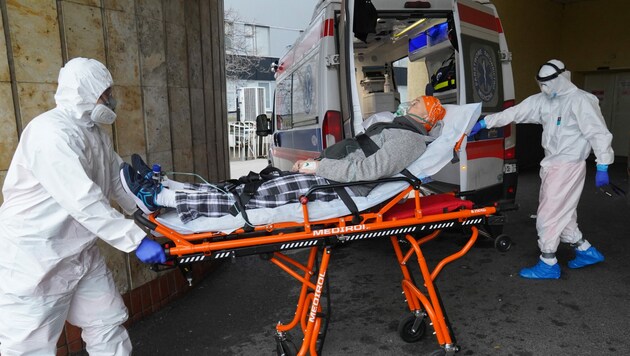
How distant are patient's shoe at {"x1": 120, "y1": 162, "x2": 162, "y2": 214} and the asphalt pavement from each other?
4.38ft

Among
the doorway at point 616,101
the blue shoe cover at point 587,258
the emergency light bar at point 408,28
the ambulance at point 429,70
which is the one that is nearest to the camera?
the ambulance at point 429,70

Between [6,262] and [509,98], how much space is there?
4529 mm

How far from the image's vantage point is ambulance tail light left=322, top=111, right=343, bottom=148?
4.05 meters

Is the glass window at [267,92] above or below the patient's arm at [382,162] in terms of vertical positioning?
above

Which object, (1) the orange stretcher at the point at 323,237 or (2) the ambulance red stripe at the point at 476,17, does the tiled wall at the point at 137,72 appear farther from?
(2) the ambulance red stripe at the point at 476,17

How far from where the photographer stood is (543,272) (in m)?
4.03

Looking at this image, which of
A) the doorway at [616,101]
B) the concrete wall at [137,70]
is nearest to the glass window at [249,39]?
the doorway at [616,101]

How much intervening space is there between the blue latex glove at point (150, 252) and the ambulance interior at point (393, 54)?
3.14 m

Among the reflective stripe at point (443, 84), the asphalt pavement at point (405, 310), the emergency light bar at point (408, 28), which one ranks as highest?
the emergency light bar at point (408, 28)

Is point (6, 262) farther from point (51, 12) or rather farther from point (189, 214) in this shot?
point (51, 12)

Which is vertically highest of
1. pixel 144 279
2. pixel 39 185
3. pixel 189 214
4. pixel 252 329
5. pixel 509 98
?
pixel 509 98

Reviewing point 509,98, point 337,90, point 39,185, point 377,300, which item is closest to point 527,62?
point 509,98

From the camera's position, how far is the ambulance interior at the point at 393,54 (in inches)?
205

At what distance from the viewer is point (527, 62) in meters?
10.5
